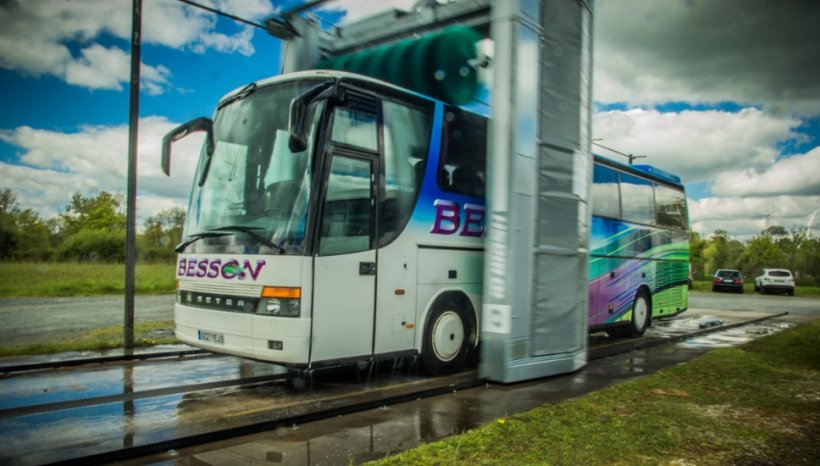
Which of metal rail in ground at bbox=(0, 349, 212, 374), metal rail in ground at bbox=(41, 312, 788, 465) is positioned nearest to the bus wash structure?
metal rail in ground at bbox=(41, 312, 788, 465)

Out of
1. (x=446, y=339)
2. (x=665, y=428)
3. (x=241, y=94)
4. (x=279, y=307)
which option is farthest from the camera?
(x=446, y=339)

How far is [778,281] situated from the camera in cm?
3828

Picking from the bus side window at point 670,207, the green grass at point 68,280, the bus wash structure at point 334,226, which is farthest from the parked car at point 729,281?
the bus wash structure at point 334,226

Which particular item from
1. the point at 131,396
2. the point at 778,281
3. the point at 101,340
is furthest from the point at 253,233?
the point at 778,281

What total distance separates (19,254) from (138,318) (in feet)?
60.2

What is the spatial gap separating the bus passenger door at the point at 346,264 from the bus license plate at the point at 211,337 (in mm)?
1166

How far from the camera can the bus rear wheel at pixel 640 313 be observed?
1297cm

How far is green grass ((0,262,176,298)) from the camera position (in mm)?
22219

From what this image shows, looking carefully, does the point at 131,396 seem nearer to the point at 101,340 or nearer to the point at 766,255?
the point at 101,340

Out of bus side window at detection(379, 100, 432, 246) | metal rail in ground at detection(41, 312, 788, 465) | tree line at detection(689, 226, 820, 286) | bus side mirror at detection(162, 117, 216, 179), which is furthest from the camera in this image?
tree line at detection(689, 226, 820, 286)

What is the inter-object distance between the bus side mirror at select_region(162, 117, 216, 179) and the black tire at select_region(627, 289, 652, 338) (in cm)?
983

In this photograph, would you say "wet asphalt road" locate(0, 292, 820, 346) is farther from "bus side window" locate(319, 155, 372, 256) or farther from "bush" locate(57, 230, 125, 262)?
"bush" locate(57, 230, 125, 262)

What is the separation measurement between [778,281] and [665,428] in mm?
39927

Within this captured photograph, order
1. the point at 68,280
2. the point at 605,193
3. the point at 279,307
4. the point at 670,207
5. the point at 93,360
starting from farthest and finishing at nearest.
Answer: the point at 68,280 < the point at 670,207 < the point at 605,193 < the point at 93,360 < the point at 279,307
